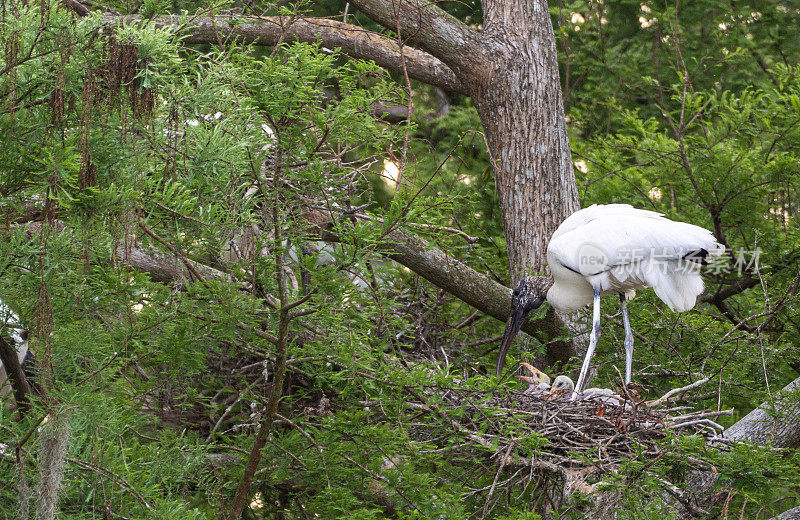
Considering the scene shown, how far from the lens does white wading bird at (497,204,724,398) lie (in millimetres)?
5527

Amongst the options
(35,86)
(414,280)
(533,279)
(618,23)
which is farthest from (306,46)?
(618,23)

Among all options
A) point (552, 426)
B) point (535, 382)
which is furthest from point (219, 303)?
point (535, 382)

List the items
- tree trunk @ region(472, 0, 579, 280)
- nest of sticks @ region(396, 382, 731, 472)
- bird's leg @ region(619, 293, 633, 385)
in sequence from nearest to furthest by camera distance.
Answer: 1. nest of sticks @ region(396, 382, 731, 472)
2. bird's leg @ region(619, 293, 633, 385)
3. tree trunk @ region(472, 0, 579, 280)

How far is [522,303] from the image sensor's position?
20.8 feet

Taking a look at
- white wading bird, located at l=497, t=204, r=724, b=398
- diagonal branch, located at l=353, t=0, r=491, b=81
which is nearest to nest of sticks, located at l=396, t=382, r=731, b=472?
white wading bird, located at l=497, t=204, r=724, b=398

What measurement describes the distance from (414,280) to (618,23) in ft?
13.2

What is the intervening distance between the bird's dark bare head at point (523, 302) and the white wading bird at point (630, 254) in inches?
14.8

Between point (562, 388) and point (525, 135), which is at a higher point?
point (525, 135)

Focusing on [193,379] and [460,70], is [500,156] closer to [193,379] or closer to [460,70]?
[460,70]

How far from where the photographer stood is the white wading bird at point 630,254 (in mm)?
5527

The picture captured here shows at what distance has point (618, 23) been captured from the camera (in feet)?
30.8

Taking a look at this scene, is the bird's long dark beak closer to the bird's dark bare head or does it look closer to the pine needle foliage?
the bird's dark bare head

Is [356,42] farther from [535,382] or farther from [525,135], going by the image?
[535,382]

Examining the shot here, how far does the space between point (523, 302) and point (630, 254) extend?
987 mm
